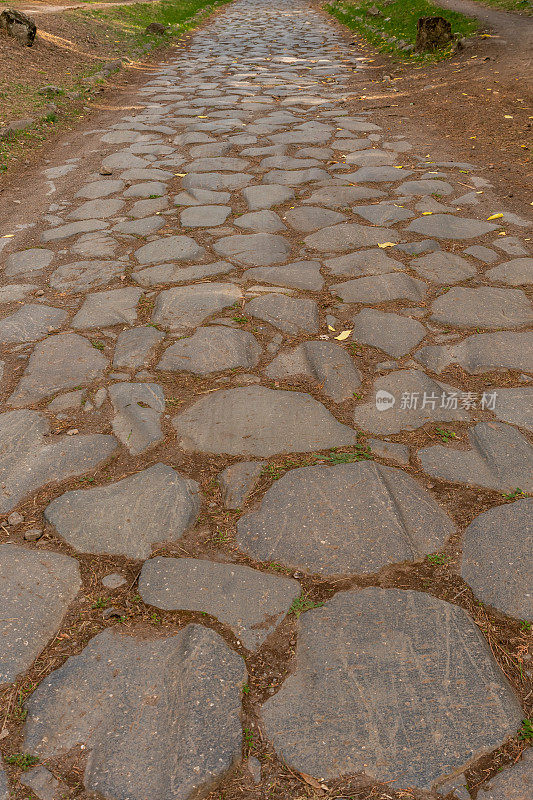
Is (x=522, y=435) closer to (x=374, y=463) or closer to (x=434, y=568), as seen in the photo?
(x=374, y=463)

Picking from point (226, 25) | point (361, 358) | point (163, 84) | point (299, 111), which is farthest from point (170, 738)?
point (226, 25)

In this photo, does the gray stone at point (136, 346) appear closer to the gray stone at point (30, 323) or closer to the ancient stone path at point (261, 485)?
the ancient stone path at point (261, 485)

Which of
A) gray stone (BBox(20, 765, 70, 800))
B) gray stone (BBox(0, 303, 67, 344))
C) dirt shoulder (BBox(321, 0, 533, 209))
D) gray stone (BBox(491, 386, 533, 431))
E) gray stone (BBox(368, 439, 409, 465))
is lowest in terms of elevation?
gray stone (BBox(20, 765, 70, 800))

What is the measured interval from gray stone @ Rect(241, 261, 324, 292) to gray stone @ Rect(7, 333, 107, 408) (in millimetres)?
995

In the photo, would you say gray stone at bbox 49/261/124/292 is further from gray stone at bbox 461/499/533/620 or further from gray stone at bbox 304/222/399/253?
gray stone at bbox 461/499/533/620

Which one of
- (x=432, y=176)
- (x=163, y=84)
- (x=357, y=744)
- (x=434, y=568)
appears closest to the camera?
(x=357, y=744)

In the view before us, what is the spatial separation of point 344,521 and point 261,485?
12.3 inches

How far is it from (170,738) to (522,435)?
1.54 metres

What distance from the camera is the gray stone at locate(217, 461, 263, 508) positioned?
1.92m

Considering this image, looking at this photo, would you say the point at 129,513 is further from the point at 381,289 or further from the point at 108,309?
the point at 381,289

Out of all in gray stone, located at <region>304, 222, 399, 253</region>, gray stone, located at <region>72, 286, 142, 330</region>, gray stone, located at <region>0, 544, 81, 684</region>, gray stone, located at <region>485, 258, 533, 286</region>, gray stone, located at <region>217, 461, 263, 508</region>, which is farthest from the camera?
gray stone, located at <region>304, 222, 399, 253</region>

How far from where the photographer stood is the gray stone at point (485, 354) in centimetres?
250

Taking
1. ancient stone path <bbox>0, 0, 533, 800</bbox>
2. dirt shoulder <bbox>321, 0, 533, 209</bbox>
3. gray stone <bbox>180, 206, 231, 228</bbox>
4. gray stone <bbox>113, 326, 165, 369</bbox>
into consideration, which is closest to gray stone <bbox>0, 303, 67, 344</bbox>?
ancient stone path <bbox>0, 0, 533, 800</bbox>

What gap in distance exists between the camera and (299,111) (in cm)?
673
